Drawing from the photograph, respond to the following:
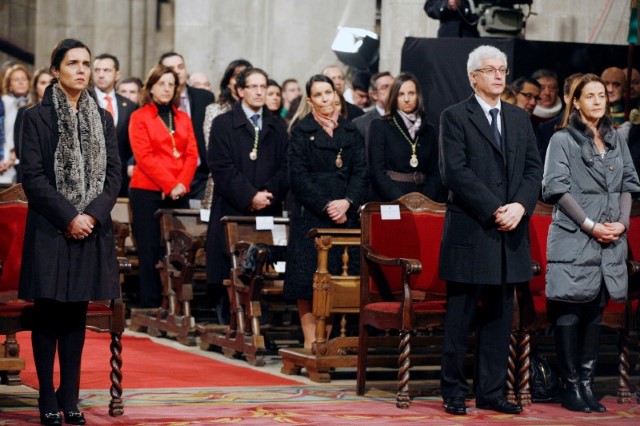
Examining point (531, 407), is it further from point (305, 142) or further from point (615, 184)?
point (305, 142)

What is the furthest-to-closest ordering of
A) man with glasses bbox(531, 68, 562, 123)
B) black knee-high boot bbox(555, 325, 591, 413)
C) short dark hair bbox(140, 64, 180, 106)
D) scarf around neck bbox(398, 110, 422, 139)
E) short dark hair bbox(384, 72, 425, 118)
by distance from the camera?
1. short dark hair bbox(140, 64, 180, 106)
2. man with glasses bbox(531, 68, 562, 123)
3. scarf around neck bbox(398, 110, 422, 139)
4. short dark hair bbox(384, 72, 425, 118)
5. black knee-high boot bbox(555, 325, 591, 413)

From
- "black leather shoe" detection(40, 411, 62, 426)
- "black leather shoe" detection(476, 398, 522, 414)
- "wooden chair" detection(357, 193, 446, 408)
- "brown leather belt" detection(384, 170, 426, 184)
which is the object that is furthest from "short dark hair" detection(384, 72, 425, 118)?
"black leather shoe" detection(40, 411, 62, 426)

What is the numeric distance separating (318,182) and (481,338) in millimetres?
1956

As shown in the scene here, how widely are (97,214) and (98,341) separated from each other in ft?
11.7

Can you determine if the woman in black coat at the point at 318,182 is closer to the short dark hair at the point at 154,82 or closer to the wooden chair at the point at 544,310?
the wooden chair at the point at 544,310

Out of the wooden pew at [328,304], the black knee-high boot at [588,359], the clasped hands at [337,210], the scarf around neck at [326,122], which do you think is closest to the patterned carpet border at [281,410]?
the black knee-high boot at [588,359]

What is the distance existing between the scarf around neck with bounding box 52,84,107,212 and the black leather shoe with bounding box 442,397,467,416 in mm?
2128

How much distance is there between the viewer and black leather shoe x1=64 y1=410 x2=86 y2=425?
6.96m

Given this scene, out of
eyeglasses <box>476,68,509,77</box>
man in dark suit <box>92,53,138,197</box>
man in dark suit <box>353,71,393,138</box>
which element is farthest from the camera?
man in dark suit <box>92,53,138,197</box>

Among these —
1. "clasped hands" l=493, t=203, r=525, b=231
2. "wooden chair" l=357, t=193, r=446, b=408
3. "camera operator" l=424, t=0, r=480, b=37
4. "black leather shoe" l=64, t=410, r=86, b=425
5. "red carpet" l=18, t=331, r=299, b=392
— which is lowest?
"red carpet" l=18, t=331, r=299, b=392

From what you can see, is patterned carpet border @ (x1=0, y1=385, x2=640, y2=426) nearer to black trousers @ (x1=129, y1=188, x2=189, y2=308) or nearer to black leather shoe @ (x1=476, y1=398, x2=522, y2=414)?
black leather shoe @ (x1=476, y1=398, x2=522, y2=414)

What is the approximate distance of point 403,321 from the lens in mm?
7867

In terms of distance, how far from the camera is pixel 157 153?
1116 cm

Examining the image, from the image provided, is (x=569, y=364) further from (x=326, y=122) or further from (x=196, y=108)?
(x=196, y=108)
